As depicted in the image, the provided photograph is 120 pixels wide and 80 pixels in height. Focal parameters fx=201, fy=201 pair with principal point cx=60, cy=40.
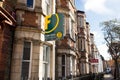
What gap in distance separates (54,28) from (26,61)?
219 cm

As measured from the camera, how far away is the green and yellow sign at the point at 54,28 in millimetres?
9875

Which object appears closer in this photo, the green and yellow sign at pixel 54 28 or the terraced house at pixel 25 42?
the terraced house at pixel 25 42

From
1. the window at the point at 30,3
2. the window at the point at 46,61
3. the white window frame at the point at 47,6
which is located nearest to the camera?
the window at the point at 30,3

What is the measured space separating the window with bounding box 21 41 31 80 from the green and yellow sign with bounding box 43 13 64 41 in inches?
Answer: 42.4

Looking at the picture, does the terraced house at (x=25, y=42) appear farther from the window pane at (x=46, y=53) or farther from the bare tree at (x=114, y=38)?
the bare tree at (x=114, y=38)

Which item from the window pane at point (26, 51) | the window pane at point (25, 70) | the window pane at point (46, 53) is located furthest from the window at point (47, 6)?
the window pane at point (25, 70)

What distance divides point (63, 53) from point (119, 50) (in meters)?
25.5

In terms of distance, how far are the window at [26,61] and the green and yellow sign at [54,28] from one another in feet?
3.53

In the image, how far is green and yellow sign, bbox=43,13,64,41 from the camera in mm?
9875

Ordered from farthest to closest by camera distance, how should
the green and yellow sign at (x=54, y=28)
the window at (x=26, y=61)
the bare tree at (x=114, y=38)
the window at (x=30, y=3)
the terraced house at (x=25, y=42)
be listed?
1. the bare tree at (x=114, y=38)
2. the window at (x=30, y=3)
3. the window at (x=26, y=61)
4. the green and yellow sign at (x=54, y=28)
5. the terraced house at (x=25, y=42)

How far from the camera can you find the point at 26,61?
10117mm

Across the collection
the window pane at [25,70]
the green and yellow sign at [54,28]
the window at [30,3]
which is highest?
the window at [30,3]

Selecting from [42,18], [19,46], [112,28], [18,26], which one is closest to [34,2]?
[42,18]

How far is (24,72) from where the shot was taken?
1000cm
